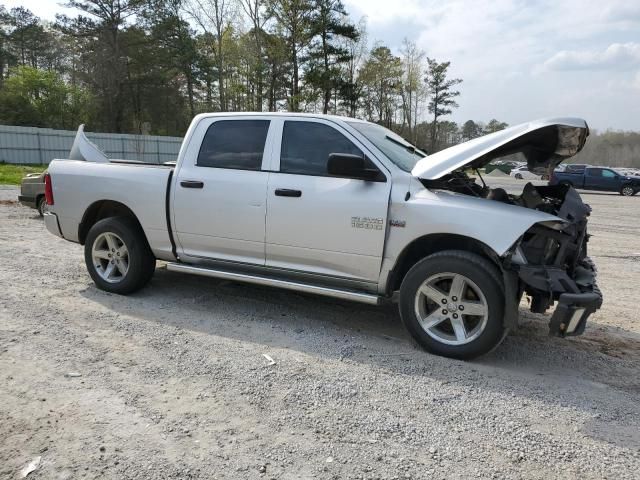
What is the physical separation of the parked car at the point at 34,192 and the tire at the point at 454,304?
962cm

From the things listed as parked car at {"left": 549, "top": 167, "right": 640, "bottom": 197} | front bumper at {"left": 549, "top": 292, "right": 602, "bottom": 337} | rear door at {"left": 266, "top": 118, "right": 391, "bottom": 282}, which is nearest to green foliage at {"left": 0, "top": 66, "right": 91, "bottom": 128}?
parked car at {"left": 549, "top": 167, "right": 640, "bottom": 197}

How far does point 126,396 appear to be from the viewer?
11.4ft

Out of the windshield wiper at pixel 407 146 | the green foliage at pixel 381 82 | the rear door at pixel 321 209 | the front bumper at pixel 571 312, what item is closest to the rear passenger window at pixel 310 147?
the rear door at pixel 321 209

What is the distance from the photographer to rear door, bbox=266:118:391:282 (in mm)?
4406

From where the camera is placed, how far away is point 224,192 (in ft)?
16.4

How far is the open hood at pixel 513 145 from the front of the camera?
400 cm

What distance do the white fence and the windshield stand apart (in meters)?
24.0

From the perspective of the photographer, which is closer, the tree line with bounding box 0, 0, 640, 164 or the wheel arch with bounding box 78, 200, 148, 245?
the wheel arch with bounding box 78, 200, 148, 245

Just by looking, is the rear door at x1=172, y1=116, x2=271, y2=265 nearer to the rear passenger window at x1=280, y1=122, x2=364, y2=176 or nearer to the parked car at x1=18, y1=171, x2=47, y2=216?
the rear passenger window at x1=280, y1=122, x2=364, y2=176

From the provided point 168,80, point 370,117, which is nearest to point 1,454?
point 168,80

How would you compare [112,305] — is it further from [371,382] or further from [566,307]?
[566,307]

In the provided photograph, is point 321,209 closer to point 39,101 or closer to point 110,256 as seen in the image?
point 110,256

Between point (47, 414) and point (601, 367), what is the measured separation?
4186 millimetres

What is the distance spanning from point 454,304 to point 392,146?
5.63 ft
